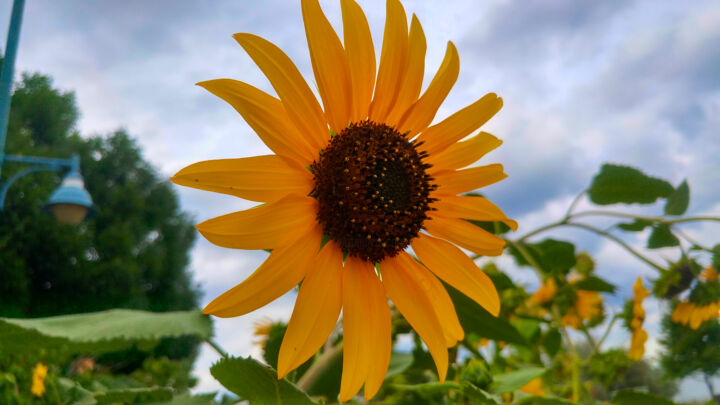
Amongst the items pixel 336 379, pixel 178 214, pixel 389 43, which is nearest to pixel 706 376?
pixel 336 379

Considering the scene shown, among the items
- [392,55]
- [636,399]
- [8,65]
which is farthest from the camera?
[8,65]

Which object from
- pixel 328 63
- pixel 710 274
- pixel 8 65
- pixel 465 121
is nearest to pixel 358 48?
pixel 328 63

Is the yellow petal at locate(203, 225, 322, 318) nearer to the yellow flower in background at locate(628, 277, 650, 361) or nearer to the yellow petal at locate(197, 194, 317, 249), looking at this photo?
the yellow petal at locate(197, 194, 317, 249)

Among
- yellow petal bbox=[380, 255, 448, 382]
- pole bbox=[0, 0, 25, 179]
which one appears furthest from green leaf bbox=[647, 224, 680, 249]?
pole bbox=[0, 0, 25, 179]

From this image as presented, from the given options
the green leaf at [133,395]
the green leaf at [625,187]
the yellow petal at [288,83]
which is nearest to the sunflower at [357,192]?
the yellow petal at [288,83]

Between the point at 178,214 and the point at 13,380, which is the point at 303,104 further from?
the point at 178,214

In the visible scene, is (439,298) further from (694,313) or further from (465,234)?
(694,313)
